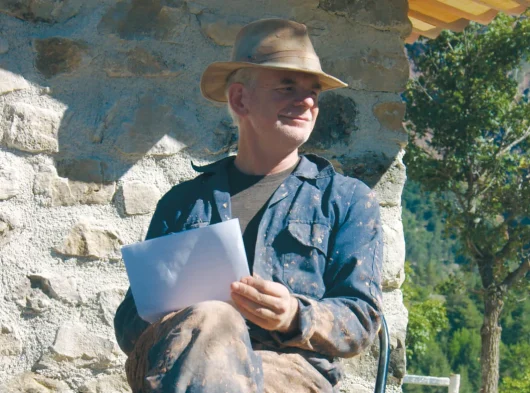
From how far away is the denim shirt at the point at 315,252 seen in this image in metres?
1.80

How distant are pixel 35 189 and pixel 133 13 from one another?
60 cm

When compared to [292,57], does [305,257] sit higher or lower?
lower

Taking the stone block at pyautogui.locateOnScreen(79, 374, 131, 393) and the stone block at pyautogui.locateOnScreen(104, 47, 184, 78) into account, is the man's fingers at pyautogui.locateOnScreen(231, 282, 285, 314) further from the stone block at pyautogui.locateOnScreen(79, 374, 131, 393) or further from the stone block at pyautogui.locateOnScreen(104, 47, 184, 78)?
the stone block at pyautogui.locateOnScreen(104, 47, 184, 78)

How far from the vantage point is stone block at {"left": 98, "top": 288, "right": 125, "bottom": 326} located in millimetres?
2525

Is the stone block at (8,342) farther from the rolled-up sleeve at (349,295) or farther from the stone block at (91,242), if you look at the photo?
the rolled-up sleeve at (349,295)

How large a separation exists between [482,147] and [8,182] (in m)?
12.8

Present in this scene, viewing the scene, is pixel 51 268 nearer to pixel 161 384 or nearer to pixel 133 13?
pixel 133 13

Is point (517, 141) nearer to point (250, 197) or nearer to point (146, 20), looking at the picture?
point (146, 20)

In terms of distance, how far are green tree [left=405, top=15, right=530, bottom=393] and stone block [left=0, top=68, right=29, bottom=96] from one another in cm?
1210

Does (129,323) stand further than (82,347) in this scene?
No

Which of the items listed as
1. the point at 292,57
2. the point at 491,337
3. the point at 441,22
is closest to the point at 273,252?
the point at 292,57

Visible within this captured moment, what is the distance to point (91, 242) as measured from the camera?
253 centimetres

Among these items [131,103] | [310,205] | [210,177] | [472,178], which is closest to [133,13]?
[131,103]

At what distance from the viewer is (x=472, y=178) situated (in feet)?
48.5
